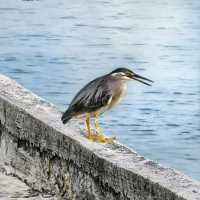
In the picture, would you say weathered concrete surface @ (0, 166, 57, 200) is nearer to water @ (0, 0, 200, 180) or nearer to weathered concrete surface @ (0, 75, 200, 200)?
weathered concrete surface @ (0, 75, 200, 200)

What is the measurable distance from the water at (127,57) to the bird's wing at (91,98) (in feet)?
13.2

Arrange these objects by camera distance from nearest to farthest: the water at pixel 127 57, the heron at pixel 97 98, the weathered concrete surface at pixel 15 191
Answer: the weathered concrete surface at pixel 15 191
the heron at pixel 97 98
the water at pixel 127 57

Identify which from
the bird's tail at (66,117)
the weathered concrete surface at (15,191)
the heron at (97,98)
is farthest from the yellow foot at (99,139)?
the weathered concrete surface at (15,191)

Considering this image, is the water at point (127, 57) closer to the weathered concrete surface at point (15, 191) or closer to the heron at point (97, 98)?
the heron at point (97, 98)

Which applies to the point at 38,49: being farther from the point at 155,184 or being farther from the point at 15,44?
the point at 155,184

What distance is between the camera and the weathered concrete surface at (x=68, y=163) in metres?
6.76

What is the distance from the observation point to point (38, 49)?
20.3 meters

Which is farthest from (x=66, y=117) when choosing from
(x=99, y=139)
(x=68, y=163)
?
(x=68, y=163)

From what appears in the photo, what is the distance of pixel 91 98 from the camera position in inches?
324

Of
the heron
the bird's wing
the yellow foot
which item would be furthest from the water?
the yellow foot

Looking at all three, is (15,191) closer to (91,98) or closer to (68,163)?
(68,163)

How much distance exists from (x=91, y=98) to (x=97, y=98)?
0.05 m

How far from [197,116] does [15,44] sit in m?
6.90

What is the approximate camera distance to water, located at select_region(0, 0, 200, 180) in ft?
45.8
